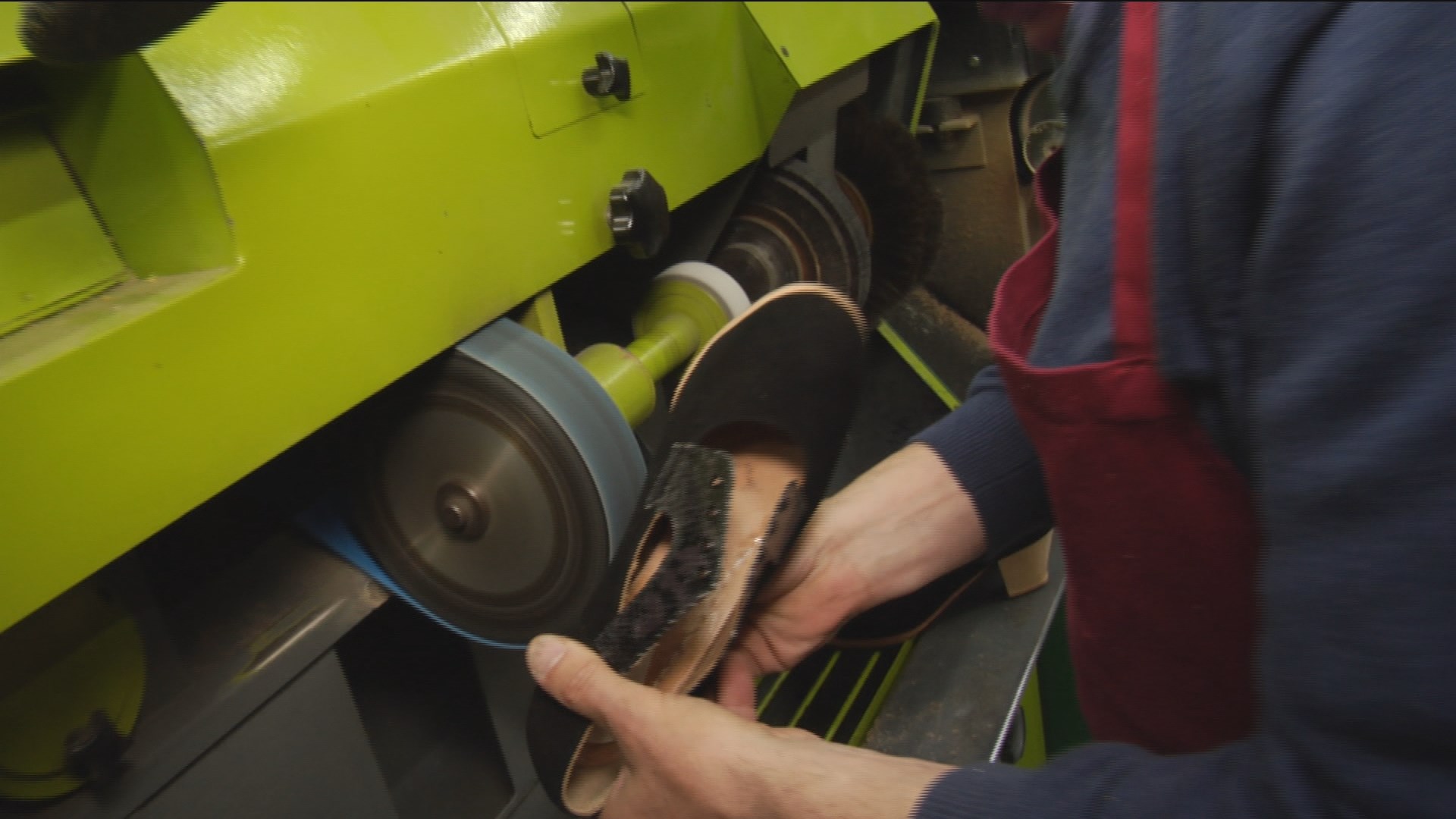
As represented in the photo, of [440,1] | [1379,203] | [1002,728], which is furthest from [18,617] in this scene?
[1002,728]

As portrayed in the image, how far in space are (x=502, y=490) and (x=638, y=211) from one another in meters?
0.28

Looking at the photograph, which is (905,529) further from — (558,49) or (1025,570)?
(558,49)

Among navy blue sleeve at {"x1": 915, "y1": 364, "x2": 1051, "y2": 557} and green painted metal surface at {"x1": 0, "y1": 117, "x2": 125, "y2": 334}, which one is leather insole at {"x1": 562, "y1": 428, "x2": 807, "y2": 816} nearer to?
navy blue sleeve at {"x1": 915, "y1": 364, "x2": 1051, "y2": 557}

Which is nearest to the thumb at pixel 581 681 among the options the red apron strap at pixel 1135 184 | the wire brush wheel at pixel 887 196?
Result: the red apron strap at pixel 1135 184

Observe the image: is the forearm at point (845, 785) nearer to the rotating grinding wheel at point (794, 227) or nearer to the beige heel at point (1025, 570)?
the beige heel at point (1025, 570)

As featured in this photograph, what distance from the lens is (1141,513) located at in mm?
472

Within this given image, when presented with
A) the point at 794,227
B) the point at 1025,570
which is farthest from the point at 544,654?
the point at 794,227

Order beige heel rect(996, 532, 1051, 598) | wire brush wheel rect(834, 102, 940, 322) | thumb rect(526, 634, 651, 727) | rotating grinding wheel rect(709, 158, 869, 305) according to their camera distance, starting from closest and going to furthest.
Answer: thumb rect(526, 634, 651, 727)
beige heel rect(996, 532, 1051, 598)
rotating grinding wheel rect(709, 158, 869, 305)
wire brush wheel rect(834, 102, 940, 322)

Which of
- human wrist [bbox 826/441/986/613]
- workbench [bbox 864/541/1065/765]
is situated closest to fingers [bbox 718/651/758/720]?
human wrist [bbox 826/441/986/613]

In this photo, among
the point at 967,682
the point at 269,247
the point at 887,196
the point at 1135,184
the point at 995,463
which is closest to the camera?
the point at 1135,184

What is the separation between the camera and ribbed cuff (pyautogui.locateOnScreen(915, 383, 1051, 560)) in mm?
669

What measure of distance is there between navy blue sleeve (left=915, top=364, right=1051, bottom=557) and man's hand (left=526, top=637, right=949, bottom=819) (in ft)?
0.87

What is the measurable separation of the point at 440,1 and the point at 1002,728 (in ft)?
2.75

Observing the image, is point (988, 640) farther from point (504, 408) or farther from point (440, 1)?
point (440, 1)
